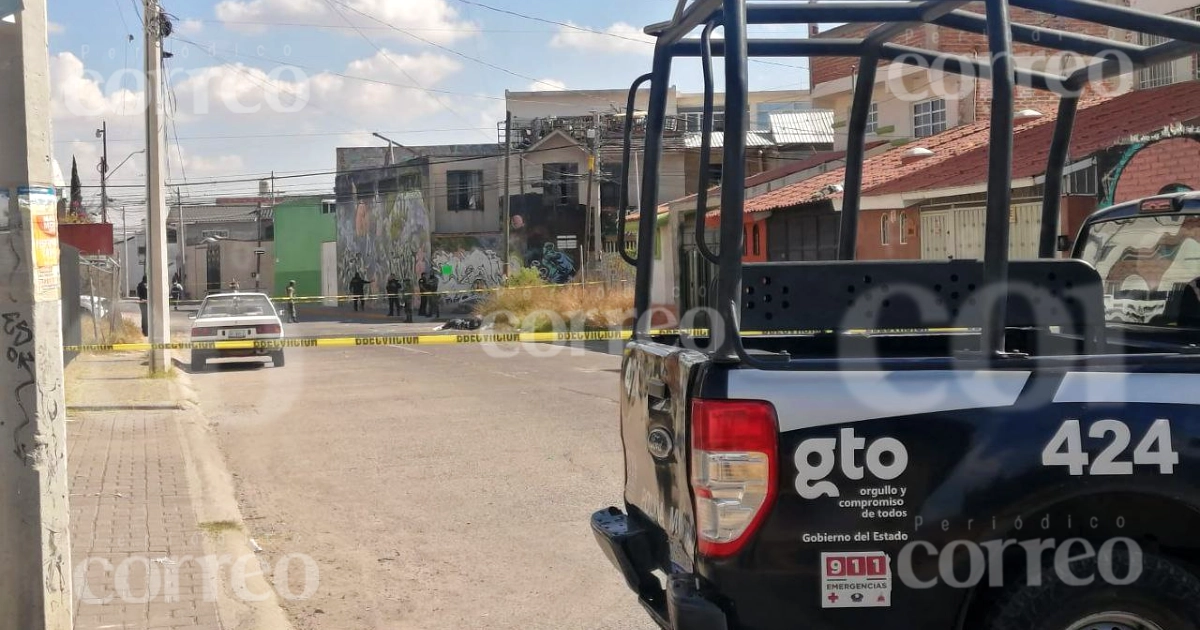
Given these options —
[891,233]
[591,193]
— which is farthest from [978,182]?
[591,193]

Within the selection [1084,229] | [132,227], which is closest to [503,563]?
[1084,229]

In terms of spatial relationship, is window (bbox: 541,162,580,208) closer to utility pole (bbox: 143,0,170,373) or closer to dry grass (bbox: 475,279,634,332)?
dry grass (bbox: 475,279,634,332)

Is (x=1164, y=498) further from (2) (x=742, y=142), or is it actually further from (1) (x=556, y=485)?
(1) (x=556, y=485)

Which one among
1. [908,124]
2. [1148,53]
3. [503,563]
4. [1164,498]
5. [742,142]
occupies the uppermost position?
[908,124]

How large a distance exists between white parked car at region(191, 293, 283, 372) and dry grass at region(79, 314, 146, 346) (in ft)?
19.8

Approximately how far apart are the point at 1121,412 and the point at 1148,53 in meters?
2.39

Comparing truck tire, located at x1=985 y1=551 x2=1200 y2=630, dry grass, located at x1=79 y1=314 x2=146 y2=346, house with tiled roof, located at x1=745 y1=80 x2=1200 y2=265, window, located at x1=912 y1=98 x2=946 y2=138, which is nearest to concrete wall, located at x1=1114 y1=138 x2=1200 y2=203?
house with tiled roof, located at x1=745 y1=80 x2=1200 y2=265

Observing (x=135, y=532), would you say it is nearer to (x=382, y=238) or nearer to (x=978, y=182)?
(x=978, y=182)

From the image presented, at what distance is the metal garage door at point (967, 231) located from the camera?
678 inches

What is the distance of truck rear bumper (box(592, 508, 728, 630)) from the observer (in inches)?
132

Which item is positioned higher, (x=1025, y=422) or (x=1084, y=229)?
(x=1084, y=229)

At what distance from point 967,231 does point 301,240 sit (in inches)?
2285

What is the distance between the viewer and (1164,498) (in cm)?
343

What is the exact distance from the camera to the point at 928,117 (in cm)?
2991
